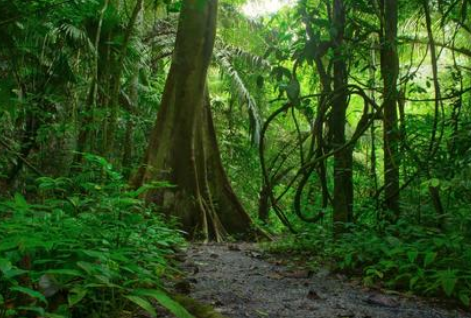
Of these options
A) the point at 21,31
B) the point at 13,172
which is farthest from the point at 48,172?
the point at 21,31

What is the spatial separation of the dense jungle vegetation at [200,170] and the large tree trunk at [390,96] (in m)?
0.02

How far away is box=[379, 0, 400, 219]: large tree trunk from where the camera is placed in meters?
4.28

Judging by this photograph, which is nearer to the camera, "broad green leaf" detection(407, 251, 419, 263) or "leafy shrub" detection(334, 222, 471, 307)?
"leafy shrub" detection(334, 222, 471, 307)

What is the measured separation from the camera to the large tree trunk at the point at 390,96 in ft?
14.0

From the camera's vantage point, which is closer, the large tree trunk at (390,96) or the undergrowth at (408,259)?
the undergrowth at (408,259)

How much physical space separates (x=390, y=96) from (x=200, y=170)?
3356mm

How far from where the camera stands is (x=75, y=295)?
1.76 metres

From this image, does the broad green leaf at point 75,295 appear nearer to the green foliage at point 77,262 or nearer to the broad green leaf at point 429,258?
the green foliage at point 77,262

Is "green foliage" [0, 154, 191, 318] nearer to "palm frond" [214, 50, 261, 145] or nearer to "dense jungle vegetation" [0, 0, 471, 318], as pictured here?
"dense jungle vegetation" [0, 0, 471, 318]

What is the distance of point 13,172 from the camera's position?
18.4 feet

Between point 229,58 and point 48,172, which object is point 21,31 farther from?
point 229,58

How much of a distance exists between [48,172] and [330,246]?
6273 mm

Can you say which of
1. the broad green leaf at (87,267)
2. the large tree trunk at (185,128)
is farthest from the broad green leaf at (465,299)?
the large tree trunk at (185,128)

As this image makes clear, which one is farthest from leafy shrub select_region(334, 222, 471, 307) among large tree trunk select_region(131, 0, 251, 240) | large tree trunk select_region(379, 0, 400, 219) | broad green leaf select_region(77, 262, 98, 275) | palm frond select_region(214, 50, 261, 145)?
palm frond select_region(214, 50, 261, 145)
